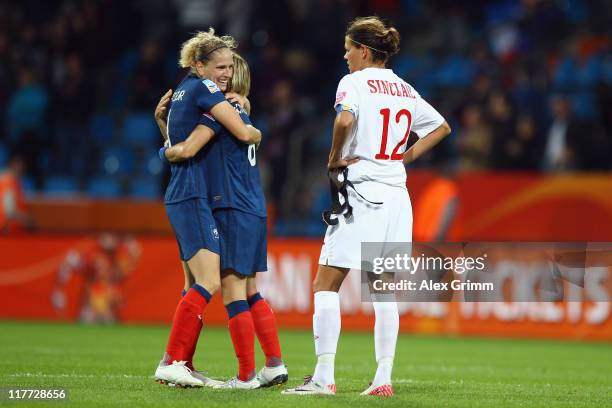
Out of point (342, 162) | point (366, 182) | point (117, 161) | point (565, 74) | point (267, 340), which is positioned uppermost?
point (565, 74)

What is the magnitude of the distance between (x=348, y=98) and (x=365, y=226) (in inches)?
34.0

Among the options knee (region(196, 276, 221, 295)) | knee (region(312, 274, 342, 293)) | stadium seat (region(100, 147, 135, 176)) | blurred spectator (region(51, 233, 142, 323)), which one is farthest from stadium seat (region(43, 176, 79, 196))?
knee (region(312, 274, 342, 293))

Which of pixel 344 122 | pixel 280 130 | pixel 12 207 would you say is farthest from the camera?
pixel 280 130

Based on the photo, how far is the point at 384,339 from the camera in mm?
7695

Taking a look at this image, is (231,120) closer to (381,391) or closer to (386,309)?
(386,309)

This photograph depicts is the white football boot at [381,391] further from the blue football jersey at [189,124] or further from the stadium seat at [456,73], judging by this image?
the stadium seat at [456,73]

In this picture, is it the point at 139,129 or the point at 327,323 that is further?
the point at 139,129

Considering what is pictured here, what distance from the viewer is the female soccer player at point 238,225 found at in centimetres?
790

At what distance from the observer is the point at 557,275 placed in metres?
10.8

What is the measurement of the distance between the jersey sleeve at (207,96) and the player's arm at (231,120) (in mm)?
36

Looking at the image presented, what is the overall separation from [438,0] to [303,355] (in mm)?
10562

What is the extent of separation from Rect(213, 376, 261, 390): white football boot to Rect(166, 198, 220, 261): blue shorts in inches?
36.2

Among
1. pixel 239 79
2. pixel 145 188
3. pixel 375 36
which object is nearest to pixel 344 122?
pixel 375 36

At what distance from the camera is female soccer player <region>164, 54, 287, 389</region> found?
7.90m
